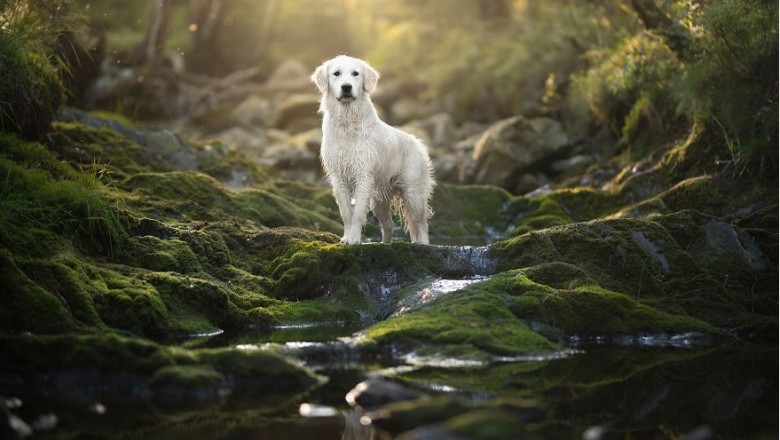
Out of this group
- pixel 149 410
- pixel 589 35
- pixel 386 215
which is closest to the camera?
pixel 149 410

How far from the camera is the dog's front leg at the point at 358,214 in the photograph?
10539 mm

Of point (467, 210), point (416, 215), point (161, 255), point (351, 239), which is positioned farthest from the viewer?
point (467, 210)

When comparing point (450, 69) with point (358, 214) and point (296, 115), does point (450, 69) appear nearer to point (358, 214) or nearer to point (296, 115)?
point (296, 115)

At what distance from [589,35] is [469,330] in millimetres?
16819

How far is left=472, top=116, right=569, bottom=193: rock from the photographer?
1923 centimetres

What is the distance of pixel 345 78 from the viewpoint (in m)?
10.7

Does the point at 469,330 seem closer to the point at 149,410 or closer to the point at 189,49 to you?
the point at 149,410

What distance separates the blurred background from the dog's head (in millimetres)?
3751

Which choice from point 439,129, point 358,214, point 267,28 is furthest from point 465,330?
point 267,28

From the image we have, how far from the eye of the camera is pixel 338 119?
430 inches

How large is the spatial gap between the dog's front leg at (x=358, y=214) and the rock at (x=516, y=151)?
8901mm

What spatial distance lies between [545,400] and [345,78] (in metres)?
→ 5.45

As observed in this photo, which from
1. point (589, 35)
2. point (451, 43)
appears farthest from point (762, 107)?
point (451, 43)

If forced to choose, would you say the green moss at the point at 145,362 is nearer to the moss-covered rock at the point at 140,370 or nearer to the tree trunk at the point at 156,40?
the moss-covered rock at the point at 140,370
